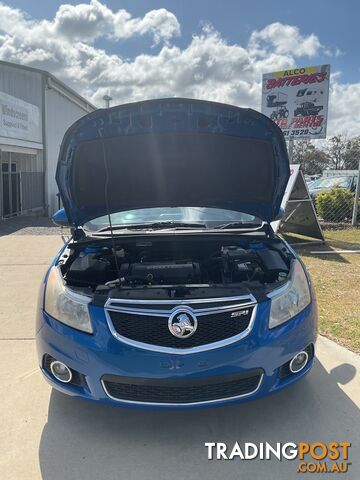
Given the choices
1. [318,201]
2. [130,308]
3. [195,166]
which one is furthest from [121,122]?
[318,201]

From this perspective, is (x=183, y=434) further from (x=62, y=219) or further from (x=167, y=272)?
(x=62, y=219)

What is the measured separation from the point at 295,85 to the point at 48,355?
38.5 feet

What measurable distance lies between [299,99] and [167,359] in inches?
455

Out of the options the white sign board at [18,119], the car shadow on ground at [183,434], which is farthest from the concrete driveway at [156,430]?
the white sign board at [18,119]

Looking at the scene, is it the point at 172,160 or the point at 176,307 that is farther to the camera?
the point at 172,160

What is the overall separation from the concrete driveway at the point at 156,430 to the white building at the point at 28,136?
1265 cm

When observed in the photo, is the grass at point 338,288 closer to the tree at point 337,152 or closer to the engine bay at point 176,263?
the engine bay at point 176,263

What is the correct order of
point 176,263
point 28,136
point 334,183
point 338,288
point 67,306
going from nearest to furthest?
point 67,306, point 176,263, point 338,288, point 28,136, point 334,183

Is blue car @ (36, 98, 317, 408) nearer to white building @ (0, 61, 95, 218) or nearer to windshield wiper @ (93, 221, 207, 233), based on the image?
windshield wiper @ (93, 221, 207, 233)

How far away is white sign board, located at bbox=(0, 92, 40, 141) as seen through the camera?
13711mm

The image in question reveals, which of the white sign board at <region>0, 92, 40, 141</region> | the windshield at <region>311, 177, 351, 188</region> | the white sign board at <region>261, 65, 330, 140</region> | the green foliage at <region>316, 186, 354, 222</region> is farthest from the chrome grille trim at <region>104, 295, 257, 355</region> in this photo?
the windshield at <region>311, 177, 351, 188</region>

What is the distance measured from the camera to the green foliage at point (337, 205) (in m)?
12.1

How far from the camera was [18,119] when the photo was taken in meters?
14.8

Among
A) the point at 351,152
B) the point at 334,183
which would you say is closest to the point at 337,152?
the point at 351,152
